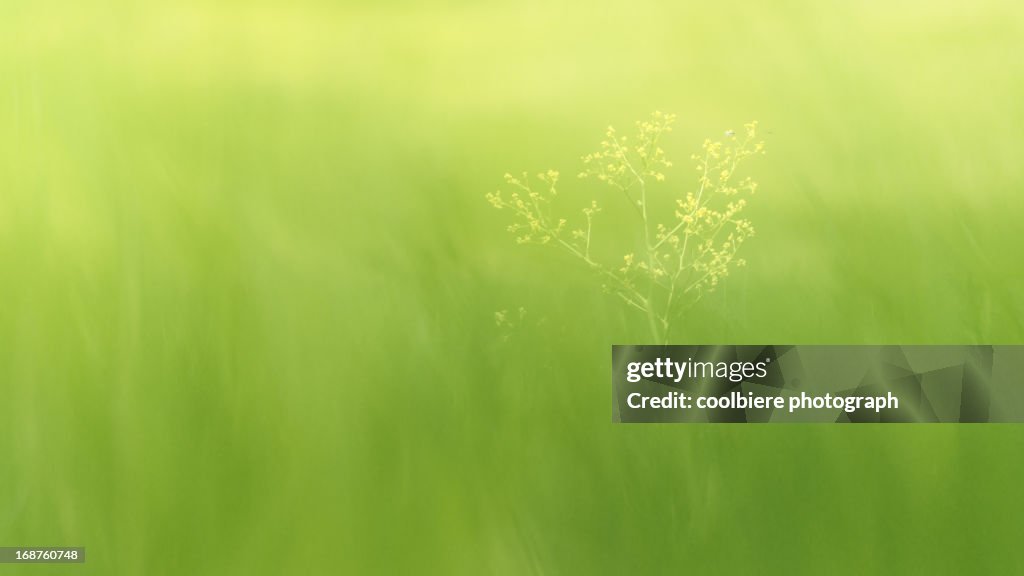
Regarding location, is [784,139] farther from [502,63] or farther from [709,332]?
[502,63]

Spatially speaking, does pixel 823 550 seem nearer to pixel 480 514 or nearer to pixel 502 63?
pixel 480 514

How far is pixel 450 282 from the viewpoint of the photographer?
232 centimetres

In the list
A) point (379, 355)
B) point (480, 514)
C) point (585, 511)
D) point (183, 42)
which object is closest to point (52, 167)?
point (183, 42)

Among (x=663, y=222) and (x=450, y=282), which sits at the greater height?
(x=663, y=222)

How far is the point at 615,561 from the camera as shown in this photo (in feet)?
7.50

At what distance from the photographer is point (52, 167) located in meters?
2.39

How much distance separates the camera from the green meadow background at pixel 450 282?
228 centimetres

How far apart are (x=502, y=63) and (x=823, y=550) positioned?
5.08 feet

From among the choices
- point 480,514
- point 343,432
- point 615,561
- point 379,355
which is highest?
point 379,355

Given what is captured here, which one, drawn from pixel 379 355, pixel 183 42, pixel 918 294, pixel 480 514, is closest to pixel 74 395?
pixel 379 355

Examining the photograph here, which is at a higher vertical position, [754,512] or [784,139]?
[784,139]

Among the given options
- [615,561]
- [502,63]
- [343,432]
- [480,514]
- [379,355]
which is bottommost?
[615,561]

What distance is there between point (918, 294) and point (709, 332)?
557mm

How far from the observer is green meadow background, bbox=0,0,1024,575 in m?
2.28
